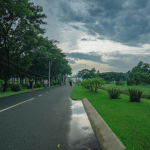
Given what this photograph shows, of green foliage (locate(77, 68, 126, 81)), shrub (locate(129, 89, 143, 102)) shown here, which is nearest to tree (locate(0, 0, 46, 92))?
shrub (locate(129, 89, 143, 102))

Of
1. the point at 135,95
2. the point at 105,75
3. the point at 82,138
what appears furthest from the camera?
the point at 105,75

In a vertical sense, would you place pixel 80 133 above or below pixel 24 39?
below

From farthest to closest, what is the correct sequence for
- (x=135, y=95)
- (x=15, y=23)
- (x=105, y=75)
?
1. (x=105, y=75)
2. (x=15, y=23)
3. (x=135, y=95)

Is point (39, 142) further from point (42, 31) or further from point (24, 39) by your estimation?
point (42, 31)

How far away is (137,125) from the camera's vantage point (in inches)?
195

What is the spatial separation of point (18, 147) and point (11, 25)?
73.9 ft

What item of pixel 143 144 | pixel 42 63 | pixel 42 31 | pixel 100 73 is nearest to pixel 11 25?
pixel 42 31

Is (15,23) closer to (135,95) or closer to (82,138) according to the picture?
Answer: (135,95)

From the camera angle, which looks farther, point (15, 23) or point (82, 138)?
point (15, 23)

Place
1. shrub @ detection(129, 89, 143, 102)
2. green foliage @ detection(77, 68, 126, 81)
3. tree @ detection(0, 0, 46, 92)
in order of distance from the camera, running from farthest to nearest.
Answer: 1. green foliage @ detection(77, 68, 126, 81)
2. tree @ detection(0, 0, 46, 92)
3. shrub @ detection(129, 89, 143, 102)

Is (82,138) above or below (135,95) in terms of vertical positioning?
below

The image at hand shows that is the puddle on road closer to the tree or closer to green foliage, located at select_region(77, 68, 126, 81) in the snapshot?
the tree

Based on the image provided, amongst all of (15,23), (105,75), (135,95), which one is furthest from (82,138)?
(105,75)

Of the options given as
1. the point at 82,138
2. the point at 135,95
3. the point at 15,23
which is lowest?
the point at 82,138
